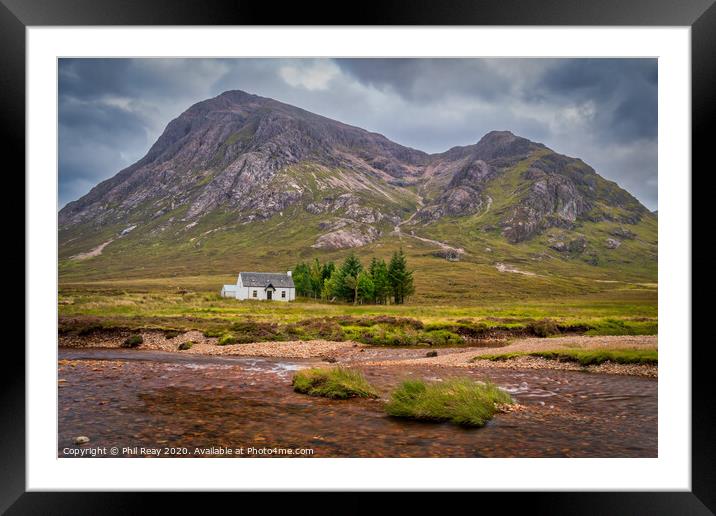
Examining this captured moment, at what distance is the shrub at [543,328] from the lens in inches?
803

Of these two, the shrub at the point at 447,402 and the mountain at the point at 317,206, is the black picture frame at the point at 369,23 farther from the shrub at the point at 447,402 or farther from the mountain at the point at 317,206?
the mountain at the point at 317,206

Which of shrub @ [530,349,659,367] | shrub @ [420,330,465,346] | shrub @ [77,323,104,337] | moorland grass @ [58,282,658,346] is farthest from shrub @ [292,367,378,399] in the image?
shrub @ [77,323,104,337]

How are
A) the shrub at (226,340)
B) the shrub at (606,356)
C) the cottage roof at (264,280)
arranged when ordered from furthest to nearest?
1. the cottage roof at (264,280)
2. the shrub at (226,340)
3. the shrub at (606,356)

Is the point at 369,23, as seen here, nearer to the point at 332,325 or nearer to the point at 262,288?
the point at 332,325

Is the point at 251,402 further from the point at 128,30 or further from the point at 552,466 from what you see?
the point at 128,30

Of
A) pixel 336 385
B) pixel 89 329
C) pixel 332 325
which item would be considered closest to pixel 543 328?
pixel 332 325

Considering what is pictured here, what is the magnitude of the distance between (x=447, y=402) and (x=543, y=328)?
1683 centimetres

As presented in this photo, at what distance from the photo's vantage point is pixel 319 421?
638 centimetres

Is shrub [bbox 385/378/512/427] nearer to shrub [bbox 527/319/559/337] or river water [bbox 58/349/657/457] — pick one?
river water [bbox 58/349/657/457]

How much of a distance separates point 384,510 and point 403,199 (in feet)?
566

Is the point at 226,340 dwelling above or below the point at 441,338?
above

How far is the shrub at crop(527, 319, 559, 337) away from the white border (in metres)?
17.5

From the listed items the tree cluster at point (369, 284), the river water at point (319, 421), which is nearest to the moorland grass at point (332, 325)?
the river water at point (319, 421)

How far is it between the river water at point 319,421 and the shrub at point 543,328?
35.4ft
